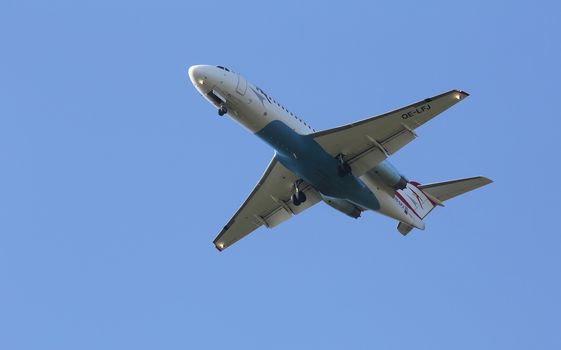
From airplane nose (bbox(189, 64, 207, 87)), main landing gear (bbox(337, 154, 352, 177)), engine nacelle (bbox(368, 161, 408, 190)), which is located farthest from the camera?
engine nacelle (bbox(368, 161, 408, 190))

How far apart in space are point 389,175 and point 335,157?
10.6 feet

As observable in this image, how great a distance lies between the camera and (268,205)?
5244 cm

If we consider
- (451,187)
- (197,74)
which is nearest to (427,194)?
(451,187)

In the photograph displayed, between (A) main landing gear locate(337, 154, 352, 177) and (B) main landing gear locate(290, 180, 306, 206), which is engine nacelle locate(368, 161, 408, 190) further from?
(B) main landing gear locate(290, 180, 306, 206)

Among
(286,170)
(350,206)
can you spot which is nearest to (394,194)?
(350,206)

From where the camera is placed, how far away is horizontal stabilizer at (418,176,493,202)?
49.9m

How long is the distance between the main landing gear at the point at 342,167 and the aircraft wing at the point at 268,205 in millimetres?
3454

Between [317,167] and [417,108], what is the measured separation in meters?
5.72

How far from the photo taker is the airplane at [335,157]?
45.1 m

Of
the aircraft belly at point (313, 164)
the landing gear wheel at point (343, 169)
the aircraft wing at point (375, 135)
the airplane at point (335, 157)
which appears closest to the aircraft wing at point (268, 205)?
the airplane at point (335, 157)

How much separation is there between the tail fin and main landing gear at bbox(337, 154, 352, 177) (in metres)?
4.39

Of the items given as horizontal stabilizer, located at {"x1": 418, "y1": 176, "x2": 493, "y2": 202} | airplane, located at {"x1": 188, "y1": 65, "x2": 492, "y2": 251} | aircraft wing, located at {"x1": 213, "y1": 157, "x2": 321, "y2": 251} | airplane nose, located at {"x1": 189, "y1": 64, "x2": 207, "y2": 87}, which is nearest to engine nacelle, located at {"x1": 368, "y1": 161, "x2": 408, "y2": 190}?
airplane, located at {"x1": 188, "y1": 65, "x2": 492, "y2": 251}

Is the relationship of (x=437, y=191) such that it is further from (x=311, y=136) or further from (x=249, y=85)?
(x=249, y=85)

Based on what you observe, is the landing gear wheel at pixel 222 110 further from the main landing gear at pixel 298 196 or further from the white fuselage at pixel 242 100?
the main landing gear at pixel 298 196
